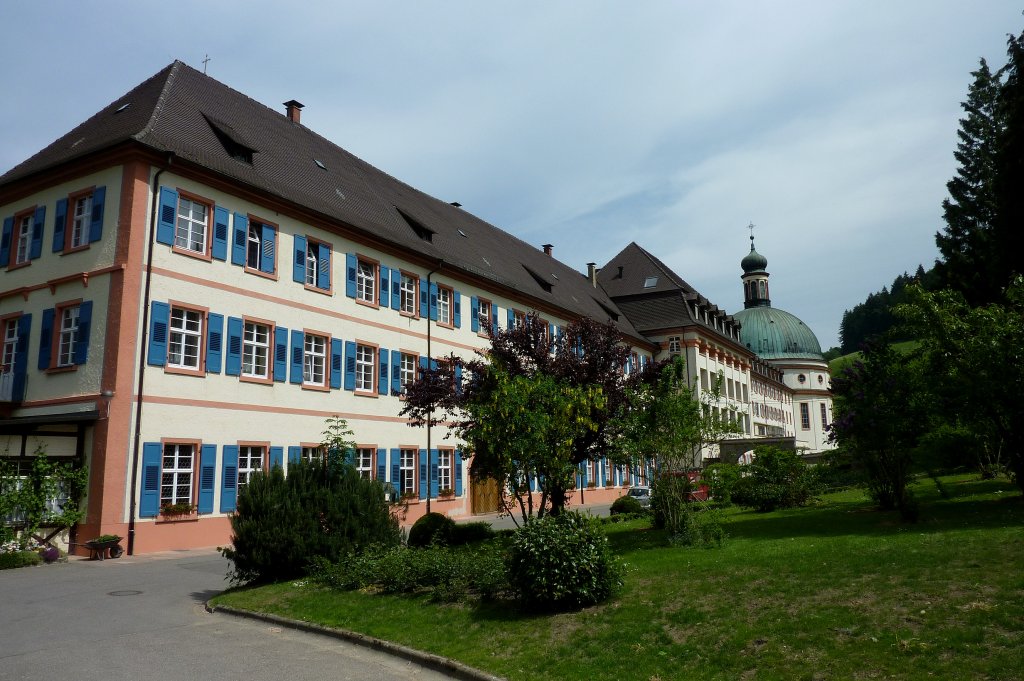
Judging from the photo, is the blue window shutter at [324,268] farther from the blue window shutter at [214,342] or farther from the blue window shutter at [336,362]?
the blue window shutter at [214,342]

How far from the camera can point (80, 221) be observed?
2159 cm

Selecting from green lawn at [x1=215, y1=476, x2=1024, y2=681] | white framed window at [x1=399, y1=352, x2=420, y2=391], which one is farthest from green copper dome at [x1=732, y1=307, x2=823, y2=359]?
green lawn at [x1=215, y1=476, x2=1024, y2=681]

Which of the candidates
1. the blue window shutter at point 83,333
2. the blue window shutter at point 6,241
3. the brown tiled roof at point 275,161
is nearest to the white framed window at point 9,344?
the blue window shutter at point 6,241

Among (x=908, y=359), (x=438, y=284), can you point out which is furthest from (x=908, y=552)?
(x=438, y=284)

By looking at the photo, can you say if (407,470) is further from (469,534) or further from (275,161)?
(469,534)

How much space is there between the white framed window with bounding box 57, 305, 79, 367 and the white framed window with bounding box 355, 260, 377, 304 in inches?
348

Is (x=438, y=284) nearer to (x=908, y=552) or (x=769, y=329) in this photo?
(x=908, y=552)

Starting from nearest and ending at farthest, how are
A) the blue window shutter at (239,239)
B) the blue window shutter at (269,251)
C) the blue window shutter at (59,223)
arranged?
1. the blue window shutter at (59,223)
2. the blue window shutter at (239,239)
3. the blue window shutter at (269,251)

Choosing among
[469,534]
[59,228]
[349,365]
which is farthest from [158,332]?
[469,534]

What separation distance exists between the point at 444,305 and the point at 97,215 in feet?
45.8

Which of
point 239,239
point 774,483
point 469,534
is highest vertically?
point 239,239

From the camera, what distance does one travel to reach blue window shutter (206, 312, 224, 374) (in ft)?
70.2

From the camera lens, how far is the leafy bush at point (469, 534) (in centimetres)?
1692

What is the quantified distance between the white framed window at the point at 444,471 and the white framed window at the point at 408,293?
552cm
